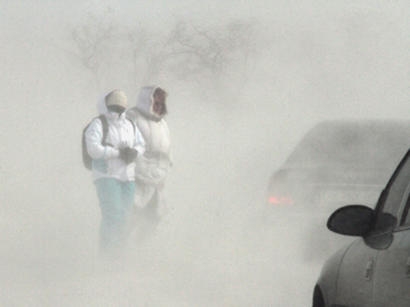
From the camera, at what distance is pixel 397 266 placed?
4242 mm

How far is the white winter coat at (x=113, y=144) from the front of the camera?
1077 cm

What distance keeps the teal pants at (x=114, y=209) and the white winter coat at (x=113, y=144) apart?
0.06 m

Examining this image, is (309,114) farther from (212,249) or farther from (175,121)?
(212,249)

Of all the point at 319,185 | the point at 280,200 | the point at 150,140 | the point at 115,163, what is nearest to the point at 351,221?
the point at 319,185

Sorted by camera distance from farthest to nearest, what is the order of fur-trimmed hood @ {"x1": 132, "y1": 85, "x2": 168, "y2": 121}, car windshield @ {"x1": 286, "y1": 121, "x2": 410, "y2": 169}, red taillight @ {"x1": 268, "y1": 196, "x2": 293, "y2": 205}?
fur-trimmed hood @ {"x1": 132, "y1": 85, "x2": 168, "y2": 121}, car windshield @ {"x1": 286, "y1": 121, "x2": 410, "y2": 169}, red taillight @ {"x1": 268, "y1": 196, "x2": 293, "y2": 205}

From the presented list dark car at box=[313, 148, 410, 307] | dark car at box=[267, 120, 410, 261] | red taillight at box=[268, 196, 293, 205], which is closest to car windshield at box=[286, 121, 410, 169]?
dark car at box=[267, 120, 410, 261]

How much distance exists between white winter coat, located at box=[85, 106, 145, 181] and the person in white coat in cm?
21

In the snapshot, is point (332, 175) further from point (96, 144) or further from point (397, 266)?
point (397, 266)

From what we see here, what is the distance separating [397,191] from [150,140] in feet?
21.8

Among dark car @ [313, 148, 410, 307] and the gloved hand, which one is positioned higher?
the gloved hand

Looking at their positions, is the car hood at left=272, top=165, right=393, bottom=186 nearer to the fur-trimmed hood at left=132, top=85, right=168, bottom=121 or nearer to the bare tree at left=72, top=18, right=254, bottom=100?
the fur-trimmed hood at left=132, top=85, right=168, bottom=121

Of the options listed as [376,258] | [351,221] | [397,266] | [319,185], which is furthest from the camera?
[319,185]

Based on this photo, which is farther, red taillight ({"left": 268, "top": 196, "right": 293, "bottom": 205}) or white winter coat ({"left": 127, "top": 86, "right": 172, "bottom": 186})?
white winter coat ({"left": 127, "top": 86, "right": 172, "bottom": 186})

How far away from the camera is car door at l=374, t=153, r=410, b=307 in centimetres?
412
